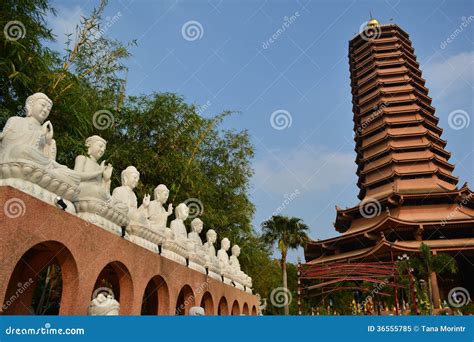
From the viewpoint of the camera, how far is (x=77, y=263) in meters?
5.39

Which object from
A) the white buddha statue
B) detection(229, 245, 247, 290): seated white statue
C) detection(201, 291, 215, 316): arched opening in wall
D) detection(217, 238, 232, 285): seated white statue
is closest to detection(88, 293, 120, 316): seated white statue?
the white buddha statue

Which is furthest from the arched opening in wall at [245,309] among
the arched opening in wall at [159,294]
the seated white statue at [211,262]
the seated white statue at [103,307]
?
the seated white statue at [103,307]

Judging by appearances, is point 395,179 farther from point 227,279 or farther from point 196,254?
point 196,254

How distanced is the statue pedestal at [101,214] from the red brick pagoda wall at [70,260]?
5.0 inches

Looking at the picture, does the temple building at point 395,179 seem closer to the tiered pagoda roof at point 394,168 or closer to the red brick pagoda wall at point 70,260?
the tiered pagoda roof at point 394,168

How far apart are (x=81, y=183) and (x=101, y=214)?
522 millimetres

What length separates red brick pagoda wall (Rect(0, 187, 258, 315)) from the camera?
4.41 meters

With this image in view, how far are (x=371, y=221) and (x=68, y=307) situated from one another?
28.3m

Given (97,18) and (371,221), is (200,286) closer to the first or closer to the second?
(97,18)

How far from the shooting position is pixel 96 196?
590 centimetres

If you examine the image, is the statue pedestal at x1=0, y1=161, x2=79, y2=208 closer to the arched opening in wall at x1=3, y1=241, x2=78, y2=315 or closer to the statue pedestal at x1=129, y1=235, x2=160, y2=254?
the arched opening in wall at x1=3, y1=241, x2=78, y2=315

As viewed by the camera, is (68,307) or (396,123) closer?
(68,307)

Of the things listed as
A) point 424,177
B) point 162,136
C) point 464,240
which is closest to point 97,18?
point 162,136

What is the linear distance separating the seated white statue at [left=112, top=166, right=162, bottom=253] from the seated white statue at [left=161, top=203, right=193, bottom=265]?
2.20 feet
